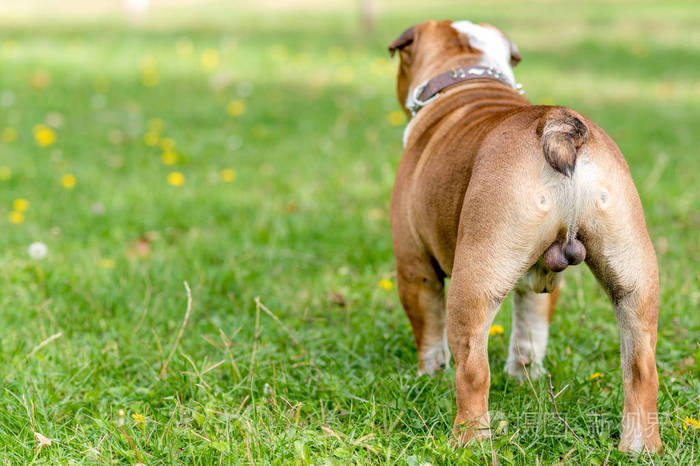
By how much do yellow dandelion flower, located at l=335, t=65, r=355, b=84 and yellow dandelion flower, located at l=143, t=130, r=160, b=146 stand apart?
3163 mm

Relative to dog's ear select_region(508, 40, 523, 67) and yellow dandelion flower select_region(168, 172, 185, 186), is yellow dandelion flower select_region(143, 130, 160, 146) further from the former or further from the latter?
dog's ear select_region(508, 40, 523, 67)

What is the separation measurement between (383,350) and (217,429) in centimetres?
111

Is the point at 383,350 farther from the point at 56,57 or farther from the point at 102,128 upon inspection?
the point at 56,57

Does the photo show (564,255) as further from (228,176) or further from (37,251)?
(228,176)

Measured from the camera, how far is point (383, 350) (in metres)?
3.59

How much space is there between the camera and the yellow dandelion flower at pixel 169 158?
6238 mm

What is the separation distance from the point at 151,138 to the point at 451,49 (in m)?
3.98

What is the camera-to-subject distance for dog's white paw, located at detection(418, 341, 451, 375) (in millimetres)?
3336

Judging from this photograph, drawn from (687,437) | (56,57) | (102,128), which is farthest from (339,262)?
(56,57)

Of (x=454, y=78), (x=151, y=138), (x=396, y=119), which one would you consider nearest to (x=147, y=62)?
(x=151, y=138)

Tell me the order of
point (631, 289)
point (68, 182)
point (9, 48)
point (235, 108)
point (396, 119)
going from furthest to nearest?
point (9, 48) < point (235, 108) < point (396, 119) < point (68, 182) < point (631, 289)

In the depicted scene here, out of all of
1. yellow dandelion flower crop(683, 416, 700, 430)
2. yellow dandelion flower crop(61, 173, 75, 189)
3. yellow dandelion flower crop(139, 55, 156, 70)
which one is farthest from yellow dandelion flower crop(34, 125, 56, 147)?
yellow dandelion flower crop(683, 416, 700, 430)

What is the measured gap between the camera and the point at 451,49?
3.61m

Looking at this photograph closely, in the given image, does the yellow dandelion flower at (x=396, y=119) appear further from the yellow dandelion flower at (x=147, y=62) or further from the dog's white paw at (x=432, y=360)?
the dog's white paw at (x=432, y=360)
